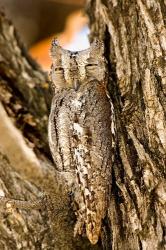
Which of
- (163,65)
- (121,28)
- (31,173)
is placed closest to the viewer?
(163,65)

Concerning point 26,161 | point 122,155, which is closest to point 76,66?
point 122,155

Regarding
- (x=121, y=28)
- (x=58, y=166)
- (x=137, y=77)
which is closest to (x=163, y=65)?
(x=137, y=77)

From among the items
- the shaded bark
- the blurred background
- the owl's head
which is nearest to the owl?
the owl's head

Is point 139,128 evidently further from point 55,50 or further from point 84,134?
point 55,50

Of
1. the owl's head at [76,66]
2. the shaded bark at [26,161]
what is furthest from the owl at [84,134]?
the shaded bark at [26,161]

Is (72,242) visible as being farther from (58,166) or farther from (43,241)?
(58,166)

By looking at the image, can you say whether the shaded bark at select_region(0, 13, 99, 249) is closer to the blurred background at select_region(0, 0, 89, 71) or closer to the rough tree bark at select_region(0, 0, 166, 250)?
the rough tree bark at select_region(0, 0, 166, 250)
